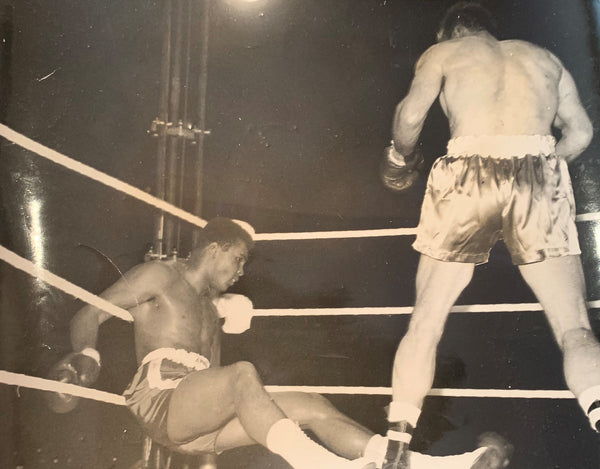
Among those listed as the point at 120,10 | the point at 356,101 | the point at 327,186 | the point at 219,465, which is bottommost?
the point at 219,465

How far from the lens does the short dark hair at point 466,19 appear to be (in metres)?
1.80

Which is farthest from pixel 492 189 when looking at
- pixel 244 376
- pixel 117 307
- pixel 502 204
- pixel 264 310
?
pixel 117 307

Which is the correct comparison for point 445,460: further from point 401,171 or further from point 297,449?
point 401,171

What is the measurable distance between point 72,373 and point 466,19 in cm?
138

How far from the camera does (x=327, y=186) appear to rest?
1.75 metres

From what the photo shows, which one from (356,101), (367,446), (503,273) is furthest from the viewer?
(356,101)

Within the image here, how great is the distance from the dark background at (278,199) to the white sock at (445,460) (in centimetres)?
3

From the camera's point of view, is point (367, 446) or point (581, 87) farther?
point (581, 87)

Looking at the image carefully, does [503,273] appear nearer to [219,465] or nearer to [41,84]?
[219,465]

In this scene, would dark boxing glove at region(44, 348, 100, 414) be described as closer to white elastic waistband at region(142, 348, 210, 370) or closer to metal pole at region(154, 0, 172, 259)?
white elastic waistband at region(142, 348, 210, 370)

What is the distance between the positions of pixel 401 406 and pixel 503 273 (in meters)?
0.42

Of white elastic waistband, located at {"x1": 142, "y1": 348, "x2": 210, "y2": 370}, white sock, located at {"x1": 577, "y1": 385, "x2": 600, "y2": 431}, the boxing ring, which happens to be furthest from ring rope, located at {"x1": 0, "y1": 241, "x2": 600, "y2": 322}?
white sock, located at {"x1": 577, "y1": 385, "x2": 600, "y2": 431}

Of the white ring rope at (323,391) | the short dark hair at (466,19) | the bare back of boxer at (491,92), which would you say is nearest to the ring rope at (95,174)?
the white ring rope at (323,391)

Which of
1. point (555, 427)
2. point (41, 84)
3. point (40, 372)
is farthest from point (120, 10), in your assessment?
point (555, 427)
